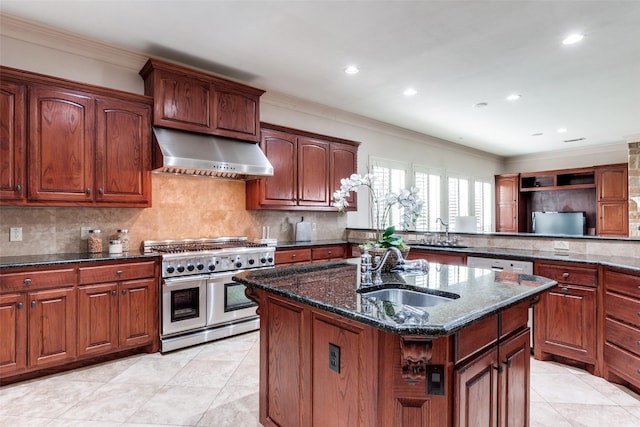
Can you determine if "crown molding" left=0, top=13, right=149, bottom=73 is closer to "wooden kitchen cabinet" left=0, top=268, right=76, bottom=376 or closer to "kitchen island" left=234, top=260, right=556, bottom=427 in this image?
"wooden kitchen cabinet" left=0, top=268, right=76, bottom=376

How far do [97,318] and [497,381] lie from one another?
299cm

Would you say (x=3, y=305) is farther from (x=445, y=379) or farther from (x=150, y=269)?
(x=445, y=379)

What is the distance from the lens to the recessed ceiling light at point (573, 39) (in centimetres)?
297

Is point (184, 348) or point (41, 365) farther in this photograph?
point (184, 348)

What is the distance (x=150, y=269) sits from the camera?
3.18m

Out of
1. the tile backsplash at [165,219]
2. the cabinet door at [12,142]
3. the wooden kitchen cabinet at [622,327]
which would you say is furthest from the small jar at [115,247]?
the wooden kitchen cabinet at [622,327]

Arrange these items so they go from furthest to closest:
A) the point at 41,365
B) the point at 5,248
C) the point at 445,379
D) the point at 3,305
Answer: the point at 5,248 → the point at 41,365 → the point at 3,305 → the point at 445,379

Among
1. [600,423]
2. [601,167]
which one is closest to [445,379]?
[600,423]

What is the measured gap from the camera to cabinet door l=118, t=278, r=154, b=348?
9.95ft

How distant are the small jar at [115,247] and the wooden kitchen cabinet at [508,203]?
326 inches

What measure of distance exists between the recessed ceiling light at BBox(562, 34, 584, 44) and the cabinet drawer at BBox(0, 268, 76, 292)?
4.60 metres

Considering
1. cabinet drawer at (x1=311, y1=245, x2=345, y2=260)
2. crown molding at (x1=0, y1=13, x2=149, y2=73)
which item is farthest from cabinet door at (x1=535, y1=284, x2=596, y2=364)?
crown molding at (x1=0, y1=13, x2=149, y2=73)

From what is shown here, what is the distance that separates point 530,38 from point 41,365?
4.83 meters

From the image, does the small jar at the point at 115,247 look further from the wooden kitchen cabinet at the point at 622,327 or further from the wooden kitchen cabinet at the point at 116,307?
the wooden kitchen cabinet at the point at 622,327
